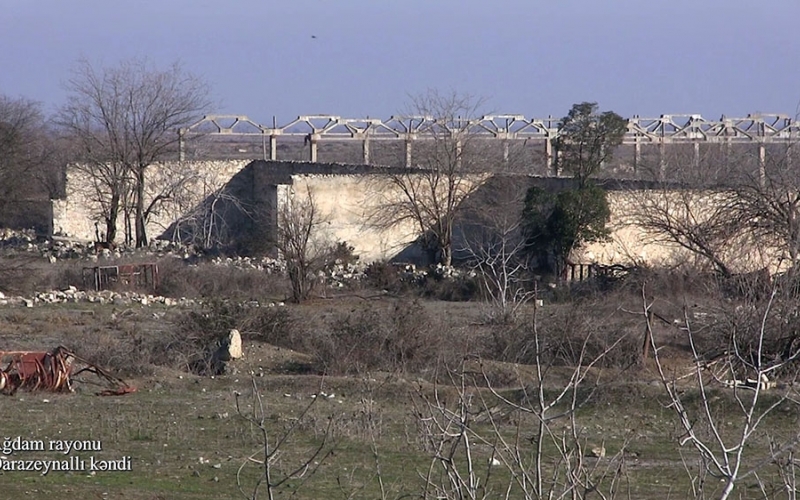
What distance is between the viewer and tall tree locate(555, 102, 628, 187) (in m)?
33.1

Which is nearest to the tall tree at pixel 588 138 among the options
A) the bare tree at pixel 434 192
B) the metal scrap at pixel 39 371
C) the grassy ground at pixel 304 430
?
the bare tree at pixel 434 192

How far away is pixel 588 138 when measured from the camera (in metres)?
33.3

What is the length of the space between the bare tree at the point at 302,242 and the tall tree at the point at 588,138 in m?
8.57

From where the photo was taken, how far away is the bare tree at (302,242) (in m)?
24.0

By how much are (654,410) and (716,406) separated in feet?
2.42

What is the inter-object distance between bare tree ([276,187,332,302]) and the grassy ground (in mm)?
7218

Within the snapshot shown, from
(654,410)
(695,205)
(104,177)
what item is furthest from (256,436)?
(104,177)

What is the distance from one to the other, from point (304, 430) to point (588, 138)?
24318 millimetres

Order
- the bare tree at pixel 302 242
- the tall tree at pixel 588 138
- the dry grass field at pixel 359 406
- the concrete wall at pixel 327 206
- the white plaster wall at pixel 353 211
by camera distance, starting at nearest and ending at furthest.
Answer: the dry grass field at pixel 359 406 → the bare tree at pixel 302 242 → the concrete wall at pixel 327 206 → the white plaster wall at pixel 353 211 → the tall tree at pixel 588 138

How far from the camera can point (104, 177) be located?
111ft

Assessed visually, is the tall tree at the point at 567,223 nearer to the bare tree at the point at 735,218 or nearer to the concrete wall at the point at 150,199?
the bare tree at the point at 735,218

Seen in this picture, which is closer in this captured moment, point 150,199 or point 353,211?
point 353,211

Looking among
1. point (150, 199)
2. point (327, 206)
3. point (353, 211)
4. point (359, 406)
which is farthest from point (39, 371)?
point (150, 199)

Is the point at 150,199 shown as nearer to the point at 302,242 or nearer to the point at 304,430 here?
the point at 302,242
